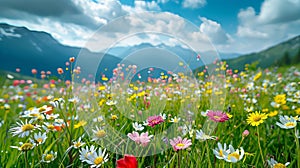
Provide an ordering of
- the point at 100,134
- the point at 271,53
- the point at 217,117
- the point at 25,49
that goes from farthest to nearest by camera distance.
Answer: the point at 271,53, the point at 25,49, the point at 100,134, the point at 217,117

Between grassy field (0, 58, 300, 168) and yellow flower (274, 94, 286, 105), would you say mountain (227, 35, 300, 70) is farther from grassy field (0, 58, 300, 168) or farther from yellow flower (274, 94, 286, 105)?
grassy field (0, 58, 300, 168)

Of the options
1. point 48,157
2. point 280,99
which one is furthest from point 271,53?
point 48,157

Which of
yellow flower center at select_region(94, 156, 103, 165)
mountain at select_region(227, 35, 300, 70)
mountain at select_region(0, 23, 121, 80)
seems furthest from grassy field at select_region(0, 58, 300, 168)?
mountain at select_region(227, 35, 300, 70)

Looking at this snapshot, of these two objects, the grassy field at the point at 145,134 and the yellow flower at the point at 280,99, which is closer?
the grassy field at the point at 145,134

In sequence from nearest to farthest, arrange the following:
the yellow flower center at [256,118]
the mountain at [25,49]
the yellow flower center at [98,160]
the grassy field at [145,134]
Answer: the yellow flower center at [98,160], the grassy field at [145,134], the yellow flower center at [256,118], the mountain at [25,49]

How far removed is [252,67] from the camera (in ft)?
12.4

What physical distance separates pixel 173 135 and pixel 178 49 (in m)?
0.48

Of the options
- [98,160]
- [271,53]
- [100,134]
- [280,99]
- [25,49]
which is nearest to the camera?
[98,160]

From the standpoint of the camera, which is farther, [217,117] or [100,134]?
[100,134]

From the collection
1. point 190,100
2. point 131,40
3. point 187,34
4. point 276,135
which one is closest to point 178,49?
point 187,34

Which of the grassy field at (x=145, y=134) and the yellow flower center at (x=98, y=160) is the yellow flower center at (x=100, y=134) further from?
the yellow flower center at (x=98, y=160)

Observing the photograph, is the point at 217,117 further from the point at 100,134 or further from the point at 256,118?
the point at 100,134

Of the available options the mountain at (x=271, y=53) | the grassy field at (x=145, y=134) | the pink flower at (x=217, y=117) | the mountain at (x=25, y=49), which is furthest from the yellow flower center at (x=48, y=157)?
the mountain at (x=271, y=53)

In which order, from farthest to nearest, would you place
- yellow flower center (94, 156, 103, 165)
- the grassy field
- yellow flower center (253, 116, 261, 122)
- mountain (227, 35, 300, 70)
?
mountain (227, 35, 300, 70) < yellow flower center (253, 116, 261, 122) < the grassy field < yellow flower center (94, 156, 103, 165)
